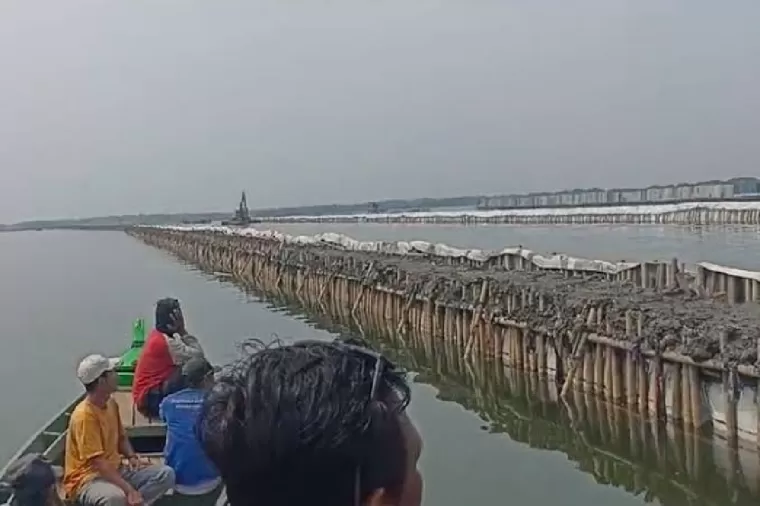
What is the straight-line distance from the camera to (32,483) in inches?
239

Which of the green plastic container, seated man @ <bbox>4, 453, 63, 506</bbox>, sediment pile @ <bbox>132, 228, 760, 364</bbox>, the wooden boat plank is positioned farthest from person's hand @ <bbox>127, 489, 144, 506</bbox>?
sediment pile @ <bbox>132, 228, 760, 364</bbox>

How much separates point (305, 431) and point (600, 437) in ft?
48.7

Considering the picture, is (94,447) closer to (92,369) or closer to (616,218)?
(92,369)

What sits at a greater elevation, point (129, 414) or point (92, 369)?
point (92, 369)

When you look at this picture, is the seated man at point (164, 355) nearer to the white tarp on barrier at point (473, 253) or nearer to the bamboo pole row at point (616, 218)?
the white tarp on barrier at point (473, 253)

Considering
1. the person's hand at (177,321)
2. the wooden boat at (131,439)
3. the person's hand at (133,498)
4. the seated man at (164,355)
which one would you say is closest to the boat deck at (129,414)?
the wooden boat at (131,439)

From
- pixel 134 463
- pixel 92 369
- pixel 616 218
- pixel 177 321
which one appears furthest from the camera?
pixel 616 218

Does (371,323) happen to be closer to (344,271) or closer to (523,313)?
(344,271)

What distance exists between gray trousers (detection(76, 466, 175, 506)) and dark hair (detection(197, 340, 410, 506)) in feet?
16.5

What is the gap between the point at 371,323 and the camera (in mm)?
31062

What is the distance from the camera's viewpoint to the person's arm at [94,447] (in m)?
6.47

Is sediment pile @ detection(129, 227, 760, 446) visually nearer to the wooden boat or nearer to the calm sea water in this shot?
the calm sea water

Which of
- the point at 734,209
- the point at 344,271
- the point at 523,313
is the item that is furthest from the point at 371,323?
the point at 734,209

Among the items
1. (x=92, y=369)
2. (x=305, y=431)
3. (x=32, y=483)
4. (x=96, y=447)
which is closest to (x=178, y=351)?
(x=96, y=447)
